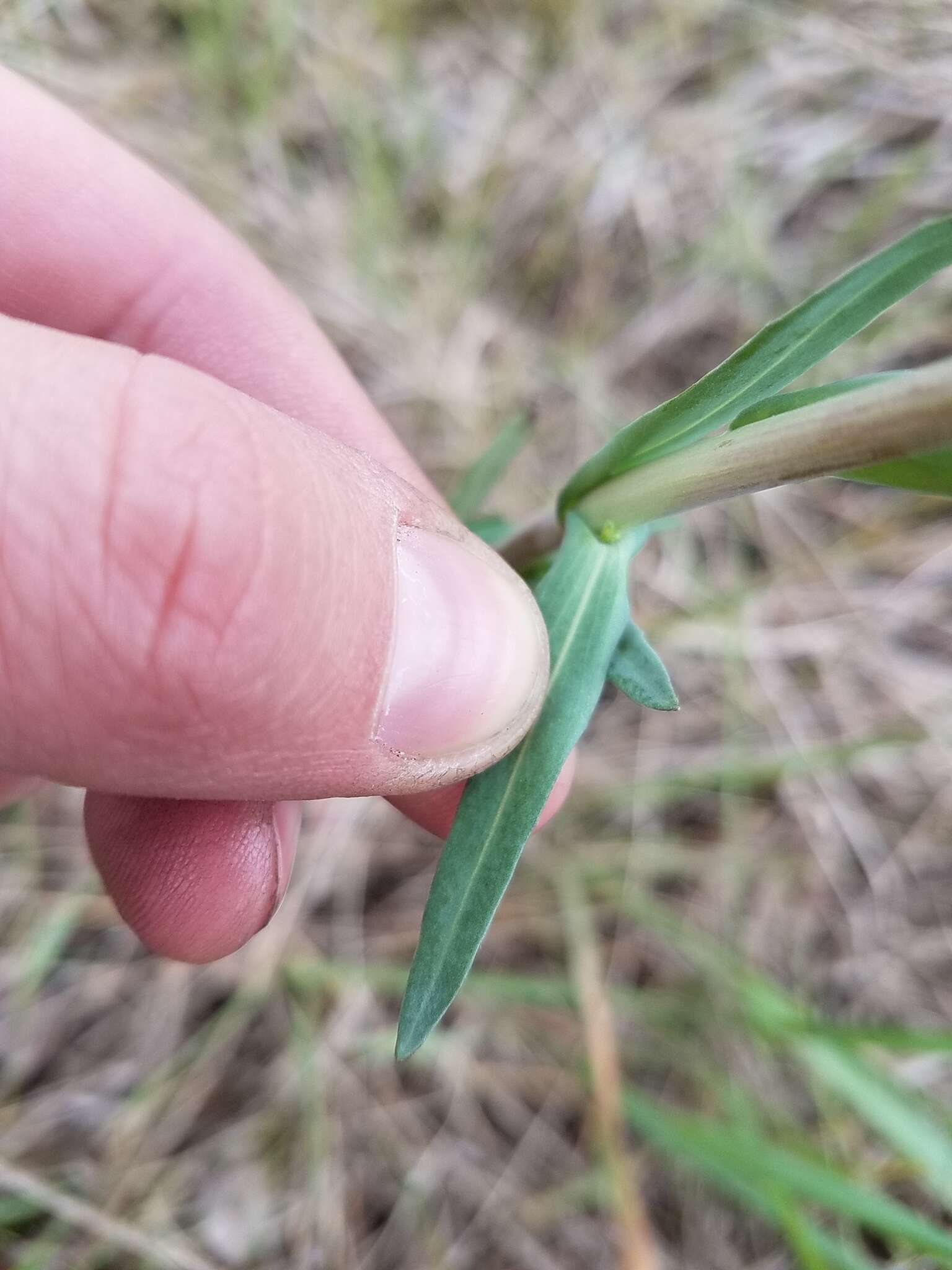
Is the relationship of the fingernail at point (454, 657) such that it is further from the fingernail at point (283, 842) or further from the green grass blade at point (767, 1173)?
the green grass blade at point (767, 1173)

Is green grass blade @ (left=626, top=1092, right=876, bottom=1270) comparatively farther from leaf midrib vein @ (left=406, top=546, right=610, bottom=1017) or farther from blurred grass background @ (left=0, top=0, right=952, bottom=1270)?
leaf midrib vein @ (left=406, top=546, right=610, bottom=1017)

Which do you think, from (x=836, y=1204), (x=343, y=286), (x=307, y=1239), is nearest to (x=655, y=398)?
(x=343, y=286)

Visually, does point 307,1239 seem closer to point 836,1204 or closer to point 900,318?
point 836,1204

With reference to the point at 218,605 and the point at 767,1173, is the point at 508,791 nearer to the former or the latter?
the point at 218,605

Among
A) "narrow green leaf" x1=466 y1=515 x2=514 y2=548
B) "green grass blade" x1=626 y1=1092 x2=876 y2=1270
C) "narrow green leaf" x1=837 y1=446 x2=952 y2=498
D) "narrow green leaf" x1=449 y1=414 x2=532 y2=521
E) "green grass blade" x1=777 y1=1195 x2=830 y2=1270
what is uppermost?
"narrow green leaf" x1=837 y1=446 x2=952 y2=498

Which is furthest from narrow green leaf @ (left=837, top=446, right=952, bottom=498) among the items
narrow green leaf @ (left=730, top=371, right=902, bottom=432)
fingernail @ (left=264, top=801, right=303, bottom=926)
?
fingernail @ (left=264, top=801, right=303, bottom=926)
